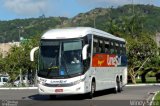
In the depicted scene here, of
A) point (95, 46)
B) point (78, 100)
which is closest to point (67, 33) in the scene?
point (95, 46)

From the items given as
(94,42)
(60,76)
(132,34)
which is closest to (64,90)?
(60,76)

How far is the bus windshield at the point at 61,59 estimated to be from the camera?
22.5m

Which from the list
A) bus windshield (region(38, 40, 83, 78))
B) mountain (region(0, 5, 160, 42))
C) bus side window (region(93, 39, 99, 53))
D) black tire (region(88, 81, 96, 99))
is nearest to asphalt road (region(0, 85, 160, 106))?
black tire (region(88, 81, 96, 99))

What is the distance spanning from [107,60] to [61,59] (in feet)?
16.8

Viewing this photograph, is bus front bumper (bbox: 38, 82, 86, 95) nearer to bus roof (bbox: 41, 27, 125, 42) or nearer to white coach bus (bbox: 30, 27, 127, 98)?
white coach bus (bbox: 30, 27, 127, 98)

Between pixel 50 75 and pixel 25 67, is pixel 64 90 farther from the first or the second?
pixel 25 67

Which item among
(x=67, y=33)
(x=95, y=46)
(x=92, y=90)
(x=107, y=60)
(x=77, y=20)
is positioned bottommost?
(x=92, y=90)

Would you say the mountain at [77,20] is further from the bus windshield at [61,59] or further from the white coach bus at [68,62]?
the bus windshield at [61,59]

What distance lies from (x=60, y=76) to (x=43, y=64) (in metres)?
1.10

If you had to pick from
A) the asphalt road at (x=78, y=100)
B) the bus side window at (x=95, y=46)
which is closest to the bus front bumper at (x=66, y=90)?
the asphalt road at (x=78, y=100)

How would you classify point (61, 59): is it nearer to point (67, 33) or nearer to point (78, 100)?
point (67, 33)

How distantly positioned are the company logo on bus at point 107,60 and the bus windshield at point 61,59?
1.69 meters

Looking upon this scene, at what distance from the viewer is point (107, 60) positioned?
27000 mm

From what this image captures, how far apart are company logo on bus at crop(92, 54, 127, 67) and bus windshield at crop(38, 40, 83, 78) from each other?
5.56 ft
